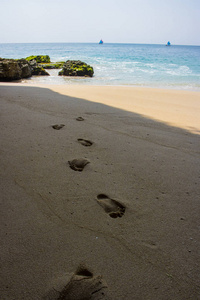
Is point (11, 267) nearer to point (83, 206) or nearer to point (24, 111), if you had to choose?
point (83, 206)

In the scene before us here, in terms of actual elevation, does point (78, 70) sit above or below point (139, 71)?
below

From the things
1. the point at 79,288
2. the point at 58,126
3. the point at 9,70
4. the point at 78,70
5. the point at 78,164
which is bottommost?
the point at 79,288

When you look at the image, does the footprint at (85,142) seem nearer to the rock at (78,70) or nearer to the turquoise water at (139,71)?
the turquoise water at (139,71)

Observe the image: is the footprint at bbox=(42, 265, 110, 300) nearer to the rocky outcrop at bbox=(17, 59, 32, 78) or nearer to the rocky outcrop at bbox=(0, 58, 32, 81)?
the rocky outcrop at bbox=(0, 58, 32, 81)

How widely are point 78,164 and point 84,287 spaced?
3.18ft

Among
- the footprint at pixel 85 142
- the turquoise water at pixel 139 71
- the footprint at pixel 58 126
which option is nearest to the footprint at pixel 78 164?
the footprint at pixel 85 142

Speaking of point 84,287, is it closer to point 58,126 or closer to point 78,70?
point 58,126

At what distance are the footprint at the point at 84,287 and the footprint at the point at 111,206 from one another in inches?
15.6

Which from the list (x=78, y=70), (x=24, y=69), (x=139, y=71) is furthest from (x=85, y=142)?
(x=139, y=71)

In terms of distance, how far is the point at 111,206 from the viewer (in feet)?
4.38

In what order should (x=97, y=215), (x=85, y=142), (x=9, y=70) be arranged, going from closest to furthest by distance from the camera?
(x=97, y=215) → (x=85, y=142) → (x=9, y=70)

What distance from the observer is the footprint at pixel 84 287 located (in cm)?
85

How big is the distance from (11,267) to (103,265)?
0.41 m

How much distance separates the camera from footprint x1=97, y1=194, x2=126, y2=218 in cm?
128
